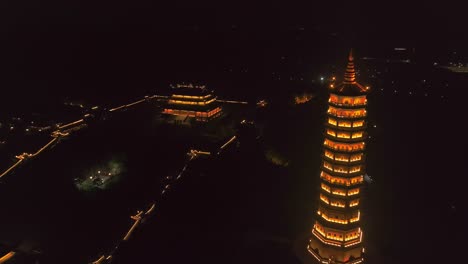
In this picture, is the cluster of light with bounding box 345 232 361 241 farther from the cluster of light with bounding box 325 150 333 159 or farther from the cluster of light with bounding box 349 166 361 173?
the cluster of light with bounding box 325 150 333 159

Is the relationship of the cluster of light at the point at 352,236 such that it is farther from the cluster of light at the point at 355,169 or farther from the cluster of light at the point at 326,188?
the cluster of light at the point at 355,169

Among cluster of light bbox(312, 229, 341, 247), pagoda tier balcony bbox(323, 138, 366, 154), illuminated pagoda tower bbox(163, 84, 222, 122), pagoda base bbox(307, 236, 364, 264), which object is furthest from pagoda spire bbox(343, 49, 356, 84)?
illuminated pagoda tower bbox(163, 84, 222, 122)

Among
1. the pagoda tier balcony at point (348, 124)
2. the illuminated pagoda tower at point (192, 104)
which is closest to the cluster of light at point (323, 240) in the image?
the pagoda tier balcony at point (348, 124)

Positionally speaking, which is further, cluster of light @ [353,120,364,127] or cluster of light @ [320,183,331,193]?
cluster of light @ [320,183,331,193]

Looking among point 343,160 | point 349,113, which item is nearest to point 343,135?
point 349,113

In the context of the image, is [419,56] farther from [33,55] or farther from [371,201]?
[33,55]

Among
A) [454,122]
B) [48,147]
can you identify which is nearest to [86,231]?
[48,147]
